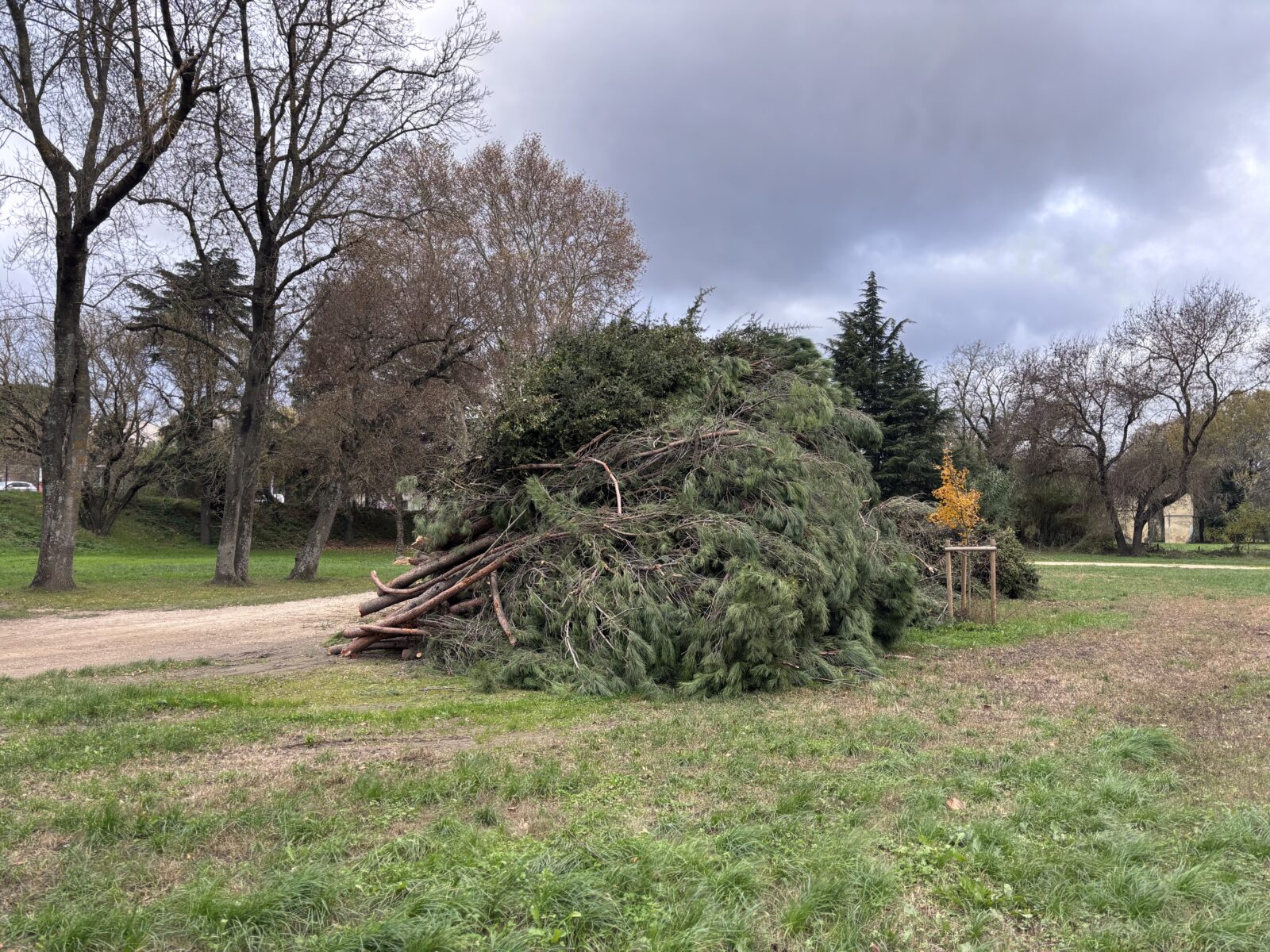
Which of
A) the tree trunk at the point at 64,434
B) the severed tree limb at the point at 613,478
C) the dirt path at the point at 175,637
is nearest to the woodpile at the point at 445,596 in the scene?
the dirt path at the point at 175,637

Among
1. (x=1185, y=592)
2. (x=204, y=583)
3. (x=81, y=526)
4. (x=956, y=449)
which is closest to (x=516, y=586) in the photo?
(x=204, y=583)

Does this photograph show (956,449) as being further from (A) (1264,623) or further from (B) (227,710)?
(B) (227,710)

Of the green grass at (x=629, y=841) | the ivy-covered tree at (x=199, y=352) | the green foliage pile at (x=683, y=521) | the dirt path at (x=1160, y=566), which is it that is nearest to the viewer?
the green grass at (x=629, y=841)

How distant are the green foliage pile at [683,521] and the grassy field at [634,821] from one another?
628 millimetres

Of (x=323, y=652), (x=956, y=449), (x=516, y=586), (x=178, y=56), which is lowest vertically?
(x=323, y=652)

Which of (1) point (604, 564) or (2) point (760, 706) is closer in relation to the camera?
(2) point (760, 706)

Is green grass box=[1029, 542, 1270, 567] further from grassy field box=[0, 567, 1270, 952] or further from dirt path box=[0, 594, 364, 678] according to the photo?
grassy field box=[0, 567, 1270, 952]

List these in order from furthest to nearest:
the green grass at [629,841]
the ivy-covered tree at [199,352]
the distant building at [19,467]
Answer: the distant building at [19,467] → the ivy-covered tree at [199,352] → the green grass at [629,841]

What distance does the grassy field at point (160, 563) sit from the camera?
47.8 feet

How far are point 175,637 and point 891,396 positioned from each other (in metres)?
26.3

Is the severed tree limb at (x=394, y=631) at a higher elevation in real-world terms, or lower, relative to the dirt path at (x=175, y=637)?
higher

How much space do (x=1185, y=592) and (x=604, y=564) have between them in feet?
47.5

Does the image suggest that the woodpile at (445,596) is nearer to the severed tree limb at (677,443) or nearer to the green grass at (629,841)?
the severed tree limb at (677,443)

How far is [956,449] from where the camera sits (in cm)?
3066
